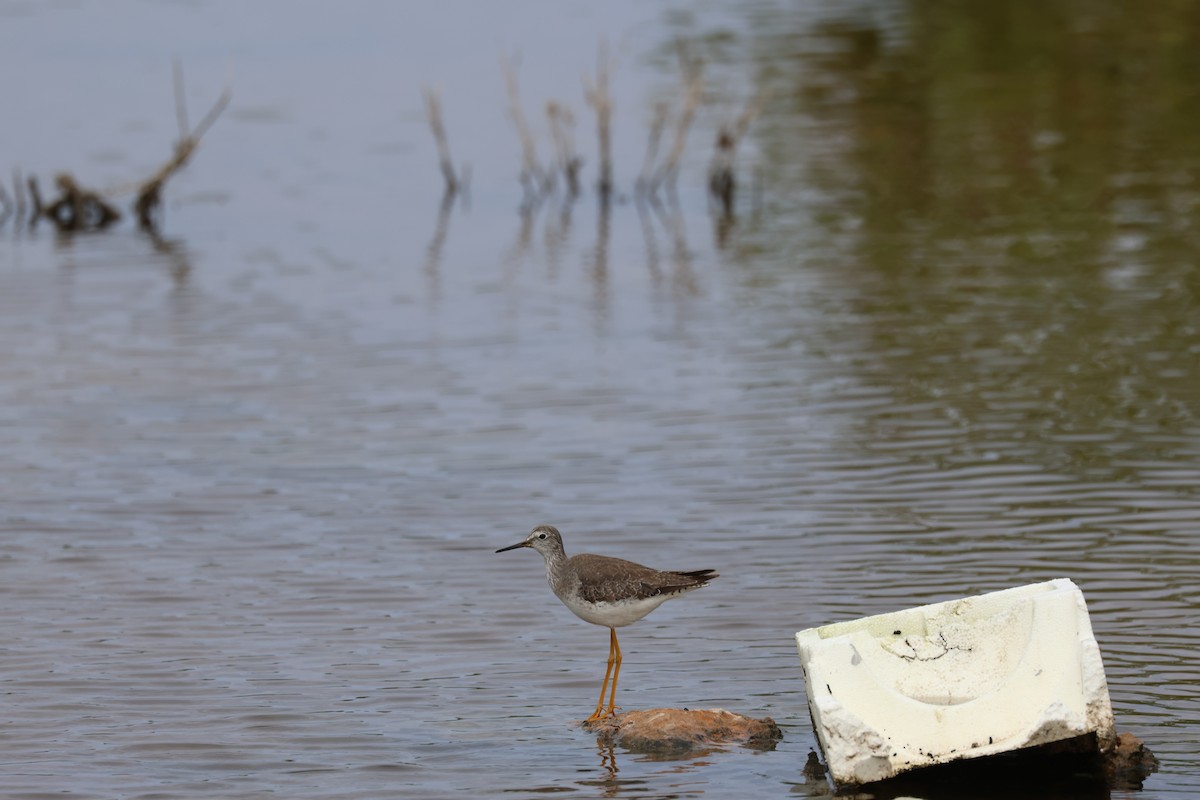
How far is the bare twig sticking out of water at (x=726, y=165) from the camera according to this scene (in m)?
29.0

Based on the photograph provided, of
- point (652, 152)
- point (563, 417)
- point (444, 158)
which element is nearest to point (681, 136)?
point (652, 152)

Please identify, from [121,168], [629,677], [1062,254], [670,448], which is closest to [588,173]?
[121,168]

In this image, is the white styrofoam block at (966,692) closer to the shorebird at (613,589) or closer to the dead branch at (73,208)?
the shorebird at (613,589)

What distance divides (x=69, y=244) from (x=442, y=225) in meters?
5.39

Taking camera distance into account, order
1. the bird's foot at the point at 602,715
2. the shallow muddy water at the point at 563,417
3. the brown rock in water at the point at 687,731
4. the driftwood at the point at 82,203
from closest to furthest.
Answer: the brown rock in water at the point at 687,731, the bird's foot at the point at 602,715, the shallow muddy water at the point at 563,417, the driftwood at the point at 82,203

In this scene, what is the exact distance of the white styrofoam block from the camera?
9.71 m

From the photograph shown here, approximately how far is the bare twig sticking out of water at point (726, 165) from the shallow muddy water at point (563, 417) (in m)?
0.57

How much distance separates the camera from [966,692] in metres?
10.1

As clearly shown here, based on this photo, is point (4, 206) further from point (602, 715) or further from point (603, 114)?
point (602, 715)

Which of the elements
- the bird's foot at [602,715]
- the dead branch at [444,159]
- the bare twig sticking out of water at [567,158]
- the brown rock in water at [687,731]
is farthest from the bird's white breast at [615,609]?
the dead branch at [444,159]

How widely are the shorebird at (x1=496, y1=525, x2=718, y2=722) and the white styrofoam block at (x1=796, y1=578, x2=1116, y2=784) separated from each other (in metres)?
1.32

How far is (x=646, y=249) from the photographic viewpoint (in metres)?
27.2

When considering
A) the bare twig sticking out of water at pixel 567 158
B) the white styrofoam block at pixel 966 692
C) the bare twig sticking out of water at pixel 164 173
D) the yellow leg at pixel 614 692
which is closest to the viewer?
the white styrofoam block at pixel 966 692

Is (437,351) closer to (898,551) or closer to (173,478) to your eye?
(173,478)
